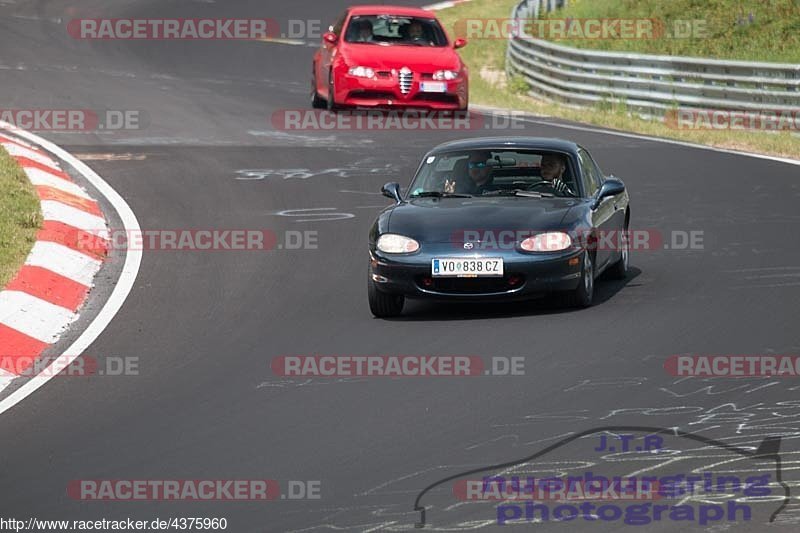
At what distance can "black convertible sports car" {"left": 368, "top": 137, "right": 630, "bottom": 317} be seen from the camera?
11055 mm

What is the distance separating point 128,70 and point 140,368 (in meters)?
19.2

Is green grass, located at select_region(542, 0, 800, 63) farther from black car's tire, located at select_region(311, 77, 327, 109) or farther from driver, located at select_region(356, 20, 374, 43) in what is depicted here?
black car's tire, located at select_region(311, 77, 327, 109)

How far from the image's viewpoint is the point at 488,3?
43.3 m

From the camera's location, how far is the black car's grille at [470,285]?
36.2ft

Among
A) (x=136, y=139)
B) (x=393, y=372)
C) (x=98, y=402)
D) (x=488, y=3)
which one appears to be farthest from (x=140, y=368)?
(x=488, y=3)

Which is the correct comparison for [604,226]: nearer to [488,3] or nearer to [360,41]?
[360,41]

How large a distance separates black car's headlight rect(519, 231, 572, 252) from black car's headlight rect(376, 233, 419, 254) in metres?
0.76

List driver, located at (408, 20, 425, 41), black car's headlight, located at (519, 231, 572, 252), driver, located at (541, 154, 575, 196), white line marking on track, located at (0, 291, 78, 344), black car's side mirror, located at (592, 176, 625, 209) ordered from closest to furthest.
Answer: white line marking on track, located at (0, 291, 78, 344)
black car's headlight, located at (519, 231, 572, 252)
black car's side mirror, located at (592, 176, 625, 209)
driver, located at (541, 154, 575, 196)
driver, located at (408, 20, 425, 41)

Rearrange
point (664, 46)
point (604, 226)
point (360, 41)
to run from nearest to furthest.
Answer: point (604, 226) < point (360, 41) < point (664, 46)

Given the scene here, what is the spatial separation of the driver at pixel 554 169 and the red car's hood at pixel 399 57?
1082 centimetres

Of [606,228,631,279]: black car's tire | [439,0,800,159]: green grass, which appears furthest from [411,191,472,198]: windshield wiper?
[439,0,800,159]: green grass

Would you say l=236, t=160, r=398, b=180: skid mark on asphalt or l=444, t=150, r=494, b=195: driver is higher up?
l=444, t=150, r=494, b=195: driver

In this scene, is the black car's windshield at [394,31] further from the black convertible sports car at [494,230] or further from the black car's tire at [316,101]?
the black convertible sports car at [494,230]

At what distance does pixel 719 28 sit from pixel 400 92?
34.7 ft
